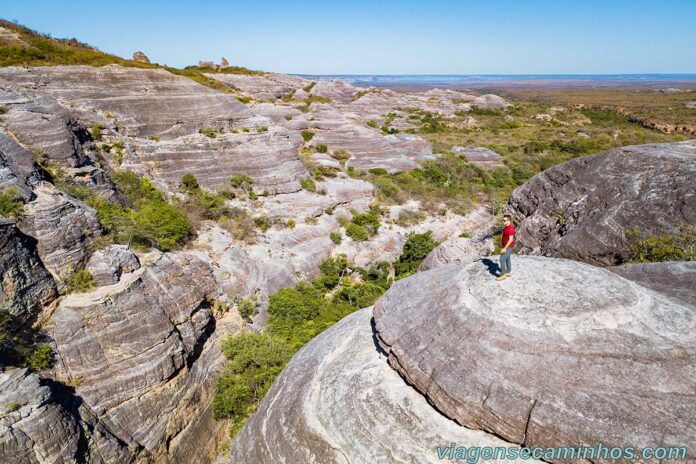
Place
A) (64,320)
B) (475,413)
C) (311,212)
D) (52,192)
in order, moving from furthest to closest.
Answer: (311,212)
(52,192)
(64,320)
(475,413)

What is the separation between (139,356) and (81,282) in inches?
117

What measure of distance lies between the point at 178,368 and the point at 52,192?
8.29 meters

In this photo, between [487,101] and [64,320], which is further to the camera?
[487,101]

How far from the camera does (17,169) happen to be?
1322 cm

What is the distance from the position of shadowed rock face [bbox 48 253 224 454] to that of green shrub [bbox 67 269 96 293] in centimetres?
24

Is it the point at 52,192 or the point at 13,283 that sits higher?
the point at 52,192

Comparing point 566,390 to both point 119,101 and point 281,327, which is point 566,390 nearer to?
point 281,327

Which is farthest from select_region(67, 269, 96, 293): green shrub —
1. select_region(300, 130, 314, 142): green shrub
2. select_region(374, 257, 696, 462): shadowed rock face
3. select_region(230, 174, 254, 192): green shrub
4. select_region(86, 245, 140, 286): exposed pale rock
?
select_region(300, 130, 314, 142): green shrub

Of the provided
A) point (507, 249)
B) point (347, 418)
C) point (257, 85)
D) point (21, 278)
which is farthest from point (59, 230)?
point (257, 85)

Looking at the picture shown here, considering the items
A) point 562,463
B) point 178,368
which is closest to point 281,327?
point 178,368

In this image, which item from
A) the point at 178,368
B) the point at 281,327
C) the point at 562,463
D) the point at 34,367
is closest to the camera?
the point at 562,463

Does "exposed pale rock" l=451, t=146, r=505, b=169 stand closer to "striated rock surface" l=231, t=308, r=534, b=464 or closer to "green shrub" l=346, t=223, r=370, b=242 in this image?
"green shrub" l=346, t=223, r=370, b=242

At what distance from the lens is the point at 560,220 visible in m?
16.0

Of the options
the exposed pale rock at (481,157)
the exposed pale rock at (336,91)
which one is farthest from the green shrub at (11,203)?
the exposed pale rock at (336,91)
